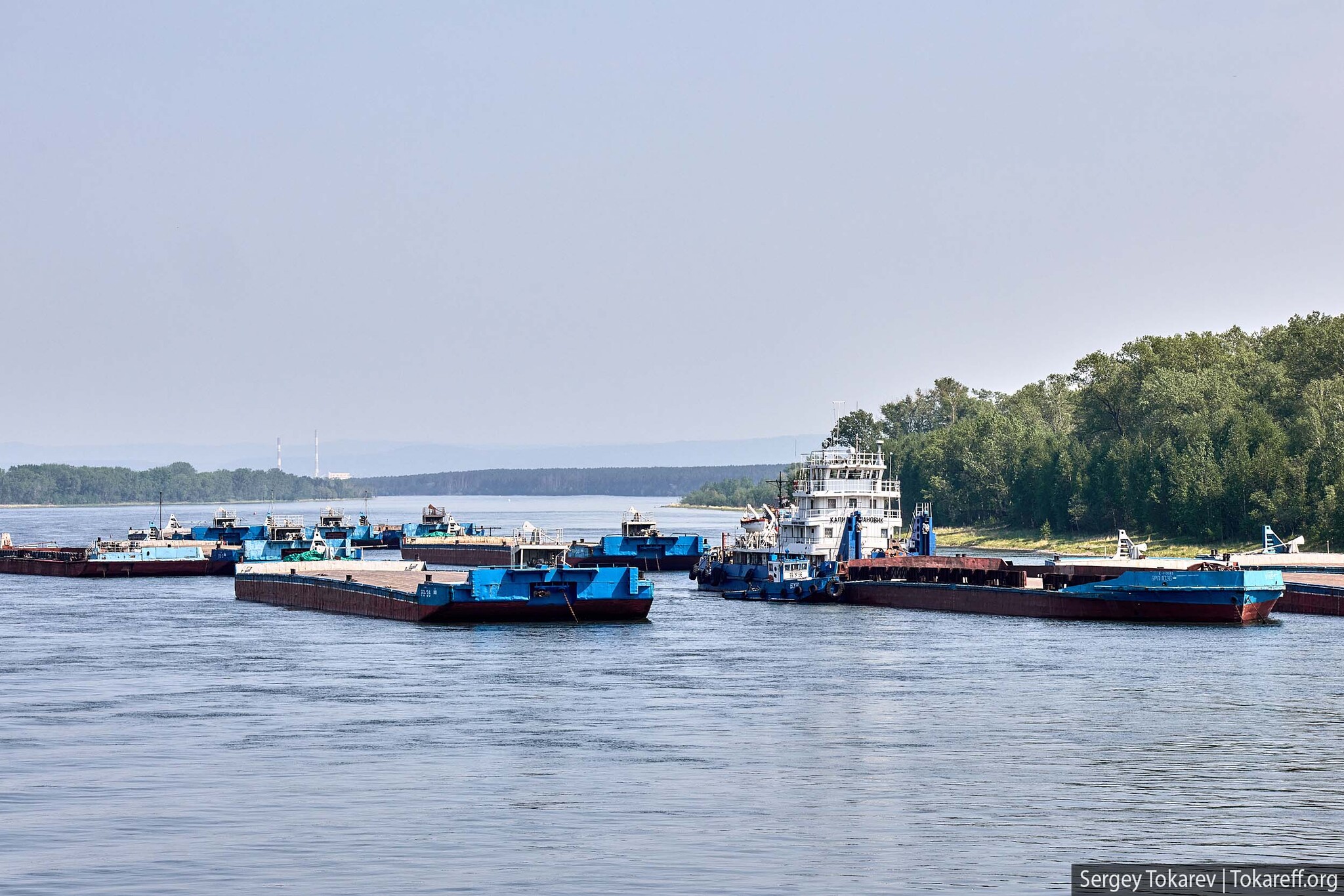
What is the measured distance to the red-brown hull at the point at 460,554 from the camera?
6329 inches

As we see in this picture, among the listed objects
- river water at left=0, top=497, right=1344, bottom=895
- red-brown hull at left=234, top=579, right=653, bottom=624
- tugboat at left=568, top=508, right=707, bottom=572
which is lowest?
river water at left=0, top=497, right=1344, bottom=895

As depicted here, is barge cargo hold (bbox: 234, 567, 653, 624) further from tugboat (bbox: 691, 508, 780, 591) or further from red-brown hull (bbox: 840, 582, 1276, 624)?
tugboat (bbox: 691, 508, 780, 591)

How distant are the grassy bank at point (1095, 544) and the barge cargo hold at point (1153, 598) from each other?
6154 centimetres

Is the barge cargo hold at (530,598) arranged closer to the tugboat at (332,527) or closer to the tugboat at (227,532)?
the tugboat at (332,527)

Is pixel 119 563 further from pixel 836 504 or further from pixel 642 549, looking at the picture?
pixel 836 504

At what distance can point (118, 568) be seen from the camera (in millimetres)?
137000

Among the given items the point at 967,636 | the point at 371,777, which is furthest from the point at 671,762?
the point at 967,636

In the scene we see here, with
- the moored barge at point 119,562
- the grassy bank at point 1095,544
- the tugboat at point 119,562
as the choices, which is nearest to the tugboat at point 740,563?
the moored barge at point 119,562

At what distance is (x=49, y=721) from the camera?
161 ft

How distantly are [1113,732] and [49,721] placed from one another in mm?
29779

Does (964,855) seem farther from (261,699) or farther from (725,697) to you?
(261,699)

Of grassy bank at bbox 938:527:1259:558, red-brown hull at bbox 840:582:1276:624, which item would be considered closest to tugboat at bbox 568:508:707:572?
red-brown hull at bbox 840:582:1276:624

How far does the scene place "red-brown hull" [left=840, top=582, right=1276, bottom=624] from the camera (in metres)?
80.7

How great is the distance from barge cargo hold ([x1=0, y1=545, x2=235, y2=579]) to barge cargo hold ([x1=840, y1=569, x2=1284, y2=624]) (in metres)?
72.4
